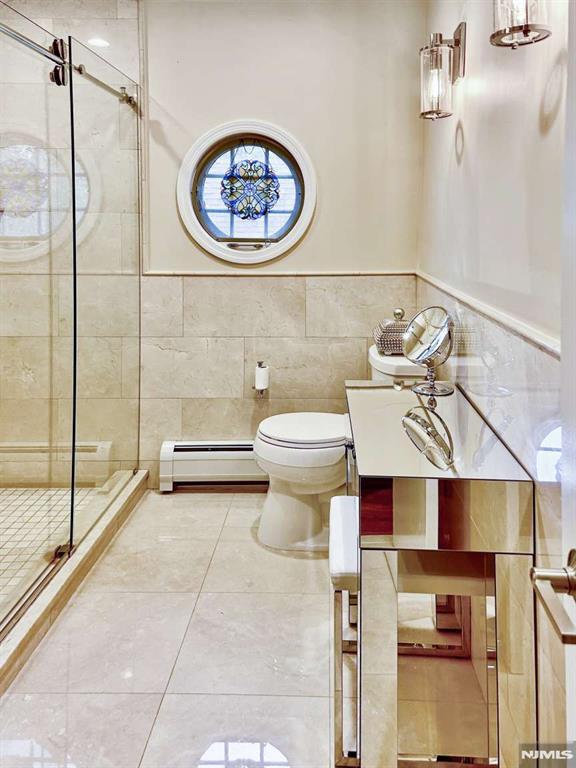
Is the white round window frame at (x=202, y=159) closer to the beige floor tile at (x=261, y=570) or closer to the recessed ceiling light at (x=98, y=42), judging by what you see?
the recessed ceiling light at (x=98, y=42)

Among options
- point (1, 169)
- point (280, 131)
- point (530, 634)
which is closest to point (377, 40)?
point (280, 131)

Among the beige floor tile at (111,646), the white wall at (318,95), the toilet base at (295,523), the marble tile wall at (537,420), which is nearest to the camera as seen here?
the marble tile wall at (537,420)

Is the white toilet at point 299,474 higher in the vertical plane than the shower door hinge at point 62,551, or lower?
higher

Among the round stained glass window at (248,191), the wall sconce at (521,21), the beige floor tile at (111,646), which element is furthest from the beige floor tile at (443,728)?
the round stained glass window at (248,191)

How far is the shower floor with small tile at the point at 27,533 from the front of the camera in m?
2.25

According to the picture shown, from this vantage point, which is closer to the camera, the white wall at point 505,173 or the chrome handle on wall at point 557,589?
the chrome handle on wall at point 557,589

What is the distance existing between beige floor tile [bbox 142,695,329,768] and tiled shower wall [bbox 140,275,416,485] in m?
1.87

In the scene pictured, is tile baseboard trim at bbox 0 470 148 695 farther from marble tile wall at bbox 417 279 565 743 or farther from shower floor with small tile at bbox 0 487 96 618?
marble tile wall at bbox 417 279 565 743

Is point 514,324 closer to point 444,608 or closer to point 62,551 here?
point 444,608

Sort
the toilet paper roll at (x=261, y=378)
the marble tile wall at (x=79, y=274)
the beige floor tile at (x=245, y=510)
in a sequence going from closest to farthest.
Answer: the marble tile wall at (x=79, y=274) → the beige floor tile at (x=245, y=510) → the toilet paper roll at (x=261, y=378)

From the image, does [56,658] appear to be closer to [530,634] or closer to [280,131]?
[530,634]

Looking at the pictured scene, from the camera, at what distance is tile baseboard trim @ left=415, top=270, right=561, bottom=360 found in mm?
1375

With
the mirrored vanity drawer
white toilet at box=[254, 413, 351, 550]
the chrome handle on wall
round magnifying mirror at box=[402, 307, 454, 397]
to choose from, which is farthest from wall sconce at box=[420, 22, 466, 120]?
the chrome handle on wall

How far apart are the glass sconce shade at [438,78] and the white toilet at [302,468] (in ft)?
3.13
